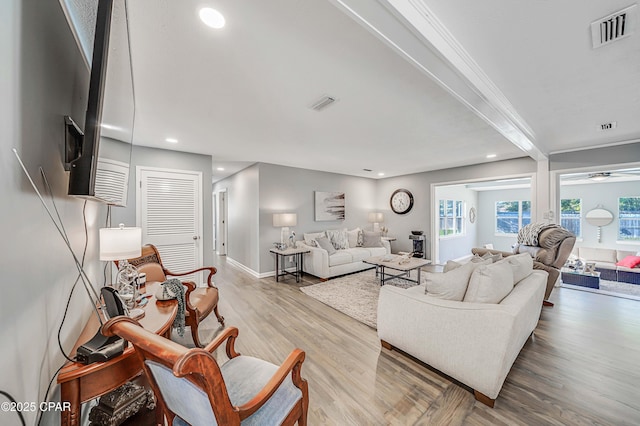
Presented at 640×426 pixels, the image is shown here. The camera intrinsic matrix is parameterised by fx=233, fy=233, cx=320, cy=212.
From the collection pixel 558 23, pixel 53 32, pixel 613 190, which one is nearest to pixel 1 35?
pixel 53 32

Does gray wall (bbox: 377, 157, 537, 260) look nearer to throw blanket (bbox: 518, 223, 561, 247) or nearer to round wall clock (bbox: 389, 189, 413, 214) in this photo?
round wall clock (bbox: 389, 189, 413, 214)

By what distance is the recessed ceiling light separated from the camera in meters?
1.28

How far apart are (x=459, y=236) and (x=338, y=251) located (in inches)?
184

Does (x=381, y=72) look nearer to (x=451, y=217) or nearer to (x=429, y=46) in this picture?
(x=429, y=46)

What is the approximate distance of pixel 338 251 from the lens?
5.26m

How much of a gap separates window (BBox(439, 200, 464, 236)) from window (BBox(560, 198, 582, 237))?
9.29 ft

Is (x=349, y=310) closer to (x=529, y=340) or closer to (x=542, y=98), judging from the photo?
(x=529, y=340)

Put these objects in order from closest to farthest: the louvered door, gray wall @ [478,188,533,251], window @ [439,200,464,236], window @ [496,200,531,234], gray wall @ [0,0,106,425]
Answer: gray wall @ [0,0,106,425], the louvered door, window @ [439,200,464,236], window @ [496,200,531,234], gray wall @ [478,188,533,251]

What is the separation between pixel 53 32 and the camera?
3.45 ft

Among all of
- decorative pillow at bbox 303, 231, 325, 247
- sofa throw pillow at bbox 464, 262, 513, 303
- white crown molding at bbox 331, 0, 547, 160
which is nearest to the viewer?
white crown molding at bbox 331, 0, 547, 160

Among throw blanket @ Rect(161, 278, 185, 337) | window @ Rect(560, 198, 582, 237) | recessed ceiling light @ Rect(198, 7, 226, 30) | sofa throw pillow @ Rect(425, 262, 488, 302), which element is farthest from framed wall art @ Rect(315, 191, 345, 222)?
window @ Rect(560, 198, 582, 237)

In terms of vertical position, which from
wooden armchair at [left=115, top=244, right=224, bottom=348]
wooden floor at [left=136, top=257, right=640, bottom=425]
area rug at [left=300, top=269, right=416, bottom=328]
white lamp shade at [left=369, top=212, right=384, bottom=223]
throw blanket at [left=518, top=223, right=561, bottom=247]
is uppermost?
white lamp shade at [left=369, top=212, right=384, bottom=223]

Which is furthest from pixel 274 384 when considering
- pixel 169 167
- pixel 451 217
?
pixel 451 217

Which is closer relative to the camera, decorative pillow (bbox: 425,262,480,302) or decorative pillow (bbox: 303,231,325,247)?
decorative pillow (bbox: 425,262,480,302)
